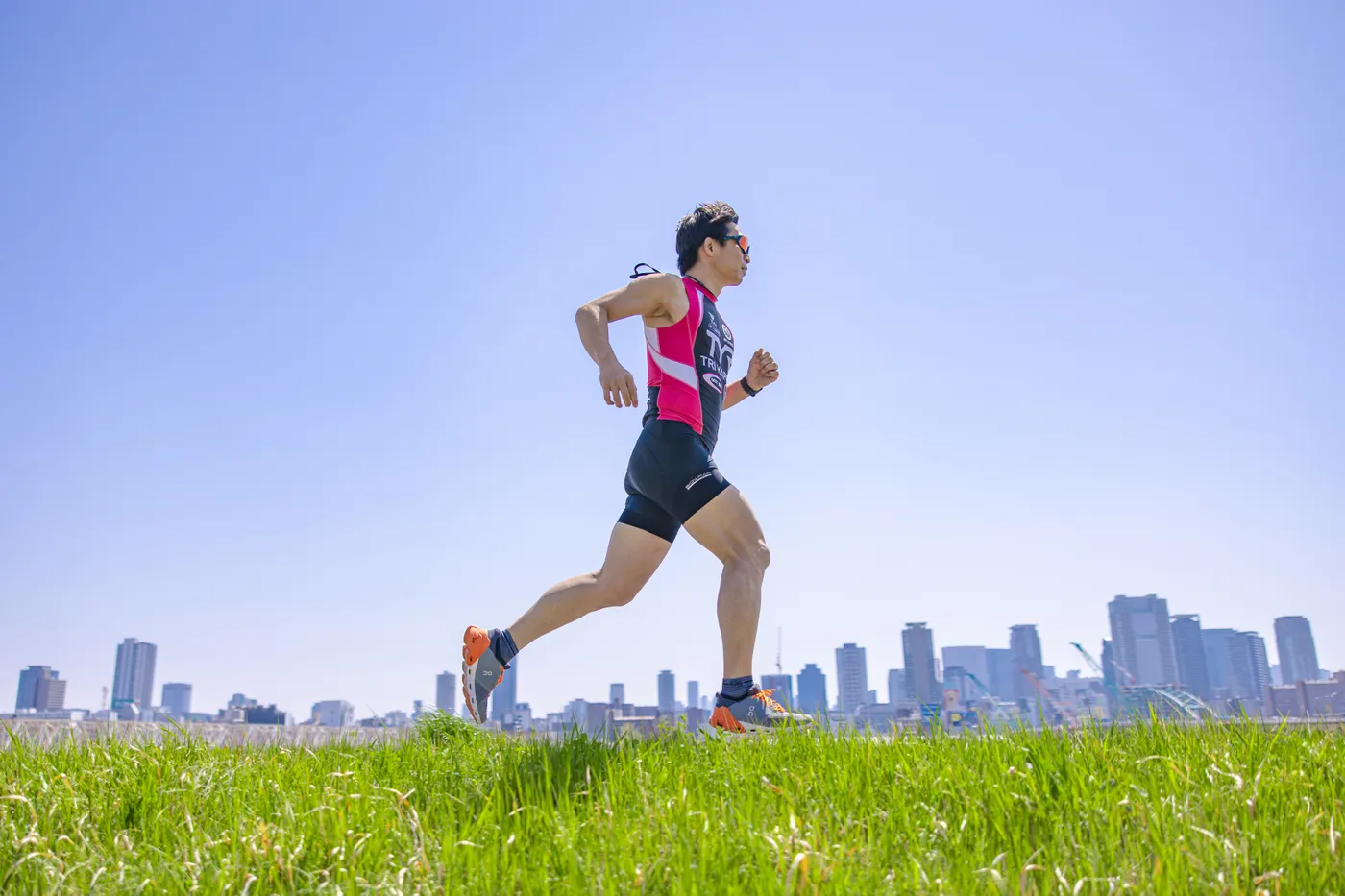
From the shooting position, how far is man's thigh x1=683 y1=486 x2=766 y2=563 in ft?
16.8

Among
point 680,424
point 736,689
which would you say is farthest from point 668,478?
point 736,689

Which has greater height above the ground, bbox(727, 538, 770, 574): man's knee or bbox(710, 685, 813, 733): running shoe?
bbox(727, 538, 770, 574): man's knee

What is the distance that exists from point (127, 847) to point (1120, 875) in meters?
3.03

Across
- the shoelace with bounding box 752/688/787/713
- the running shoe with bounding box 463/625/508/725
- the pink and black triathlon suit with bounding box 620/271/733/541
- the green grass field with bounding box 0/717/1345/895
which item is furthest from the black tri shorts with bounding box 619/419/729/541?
the green grass field with bounding box 0/717/1345/895

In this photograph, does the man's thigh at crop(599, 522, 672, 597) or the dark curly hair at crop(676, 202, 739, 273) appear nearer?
the man's thigh at crop(599, 522, 672, 597)

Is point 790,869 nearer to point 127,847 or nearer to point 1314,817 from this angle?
point 1314,817

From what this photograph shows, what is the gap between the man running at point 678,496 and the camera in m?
5.03

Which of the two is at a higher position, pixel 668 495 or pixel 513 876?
pixel 668 495

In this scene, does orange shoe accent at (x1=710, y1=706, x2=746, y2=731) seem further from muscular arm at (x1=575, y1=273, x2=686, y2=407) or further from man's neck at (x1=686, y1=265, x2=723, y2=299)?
man's neck at (x1=686, y1=265, x2=723, y2=299)

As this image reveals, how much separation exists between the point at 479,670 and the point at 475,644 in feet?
0.56

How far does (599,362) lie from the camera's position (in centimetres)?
469

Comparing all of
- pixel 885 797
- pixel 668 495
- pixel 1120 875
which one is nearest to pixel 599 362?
pixel 668 495

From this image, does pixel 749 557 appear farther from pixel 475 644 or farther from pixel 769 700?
pixel 475 644

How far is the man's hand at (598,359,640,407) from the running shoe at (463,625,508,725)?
2.01m
